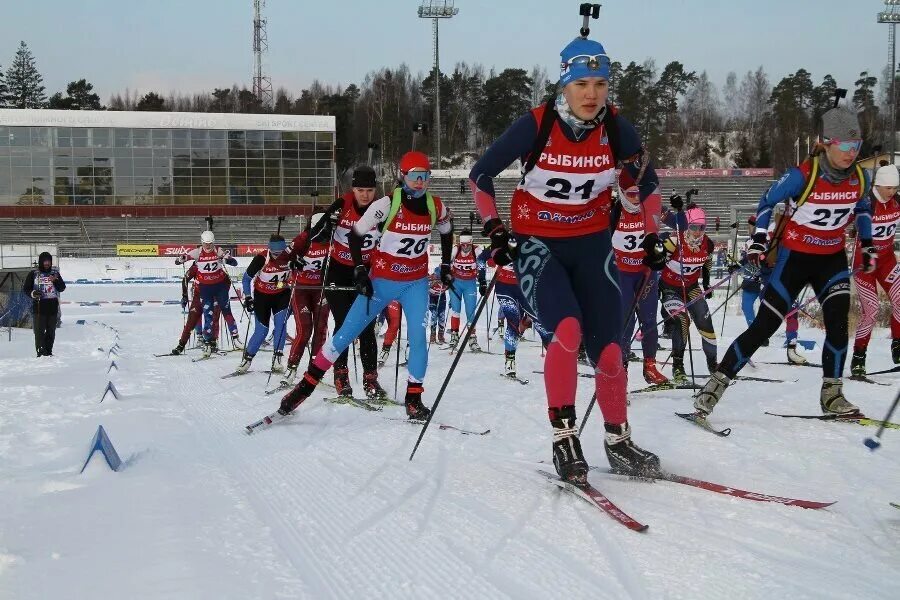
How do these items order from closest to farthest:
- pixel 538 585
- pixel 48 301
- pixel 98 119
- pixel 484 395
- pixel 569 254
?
1. pixel 538 585
2. pixel 569 254
3. pixel 484 395
4. pixel 48 301
5. pixel 98 119

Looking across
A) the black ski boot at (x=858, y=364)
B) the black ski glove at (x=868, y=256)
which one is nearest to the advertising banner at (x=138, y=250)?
the black ski boot at (x=858, y=364)

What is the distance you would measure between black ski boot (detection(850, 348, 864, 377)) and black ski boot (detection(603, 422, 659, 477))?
4891 mm

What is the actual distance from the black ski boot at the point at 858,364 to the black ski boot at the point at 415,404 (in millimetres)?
4464

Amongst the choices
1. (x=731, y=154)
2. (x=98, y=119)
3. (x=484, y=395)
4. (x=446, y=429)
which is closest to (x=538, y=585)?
(x=446, y=429)

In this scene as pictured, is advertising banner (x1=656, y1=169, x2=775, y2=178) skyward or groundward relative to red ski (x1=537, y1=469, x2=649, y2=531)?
skyward

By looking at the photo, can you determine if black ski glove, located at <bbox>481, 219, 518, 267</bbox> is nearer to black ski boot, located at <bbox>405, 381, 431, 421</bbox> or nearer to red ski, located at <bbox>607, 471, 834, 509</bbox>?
red ski, located at <bbox>607, 471, 834, 509</bbox>

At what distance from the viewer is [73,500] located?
12.5 ft

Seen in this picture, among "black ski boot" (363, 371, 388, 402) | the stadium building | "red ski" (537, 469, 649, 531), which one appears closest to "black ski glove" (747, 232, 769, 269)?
"red ski" (537, 469, 649, 531)

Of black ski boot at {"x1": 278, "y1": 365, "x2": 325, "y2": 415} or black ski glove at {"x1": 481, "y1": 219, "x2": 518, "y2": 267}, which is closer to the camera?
black ski glove at {"x1": 481, "y1": 219, "x2": 518, "y2": 267}

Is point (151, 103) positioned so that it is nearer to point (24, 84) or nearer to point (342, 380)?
point (24, 84)

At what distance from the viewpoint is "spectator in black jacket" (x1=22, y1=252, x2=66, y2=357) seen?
550 inches

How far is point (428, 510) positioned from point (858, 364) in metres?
6.05

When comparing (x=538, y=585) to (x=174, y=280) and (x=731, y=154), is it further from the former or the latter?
(x=731, y=154)

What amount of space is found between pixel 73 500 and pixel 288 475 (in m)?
1.16
